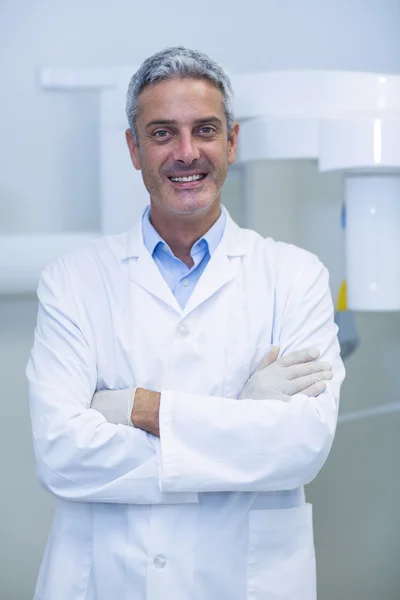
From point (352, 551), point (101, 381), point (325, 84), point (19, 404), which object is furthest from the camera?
point (352, 551)

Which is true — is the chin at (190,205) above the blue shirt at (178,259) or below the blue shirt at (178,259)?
above

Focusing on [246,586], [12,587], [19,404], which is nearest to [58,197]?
[19,404]

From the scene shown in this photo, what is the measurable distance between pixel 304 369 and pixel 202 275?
0.25 meters

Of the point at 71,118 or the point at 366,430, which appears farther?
the point at 366,430

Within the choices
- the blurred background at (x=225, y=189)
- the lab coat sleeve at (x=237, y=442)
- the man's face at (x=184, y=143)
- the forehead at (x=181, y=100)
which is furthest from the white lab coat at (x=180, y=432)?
the blurred background at (x=225, y=189)

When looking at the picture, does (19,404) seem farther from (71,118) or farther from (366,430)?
(366,430)

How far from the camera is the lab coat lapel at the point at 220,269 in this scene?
56.0 inches

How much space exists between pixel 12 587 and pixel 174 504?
0.99 meters

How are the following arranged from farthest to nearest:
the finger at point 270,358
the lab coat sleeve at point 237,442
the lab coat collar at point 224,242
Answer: the lab coat collar at point 224,242, the finger at point 270,358, the lab coat sleeve at point 237,442

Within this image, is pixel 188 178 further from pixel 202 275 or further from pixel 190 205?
pixel 202 275

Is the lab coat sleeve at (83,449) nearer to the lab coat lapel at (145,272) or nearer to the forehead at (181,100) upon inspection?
the lab coat lapel at (145,272)

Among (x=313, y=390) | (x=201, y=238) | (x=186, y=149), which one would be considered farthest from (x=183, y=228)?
(x=313, y=390)

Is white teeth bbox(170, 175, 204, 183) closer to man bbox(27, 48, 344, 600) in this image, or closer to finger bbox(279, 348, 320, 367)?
man bbox(27, 48, 344, 600)

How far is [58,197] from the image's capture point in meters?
2.15
